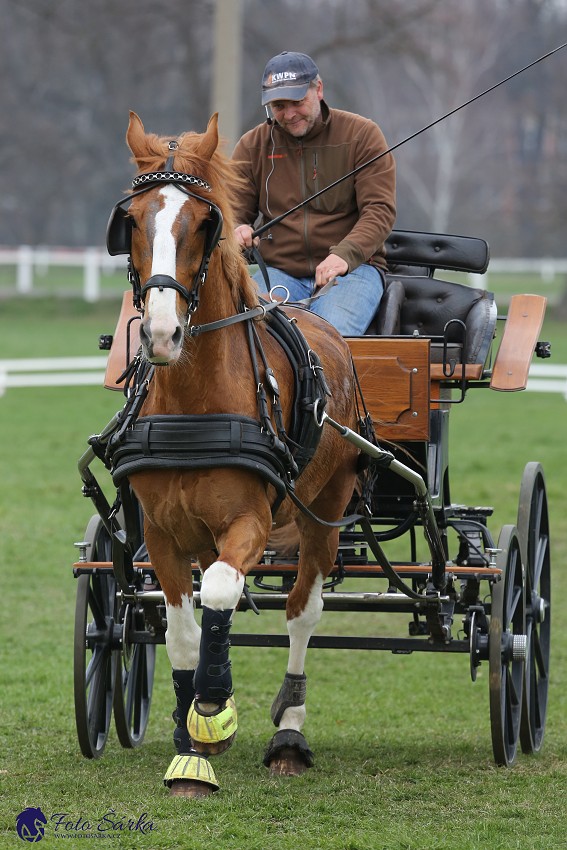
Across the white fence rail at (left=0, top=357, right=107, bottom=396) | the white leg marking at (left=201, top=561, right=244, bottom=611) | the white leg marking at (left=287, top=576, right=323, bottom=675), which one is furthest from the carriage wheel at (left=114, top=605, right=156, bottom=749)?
the white fence rail at (left=0, top=357, right=107, bottom=396)

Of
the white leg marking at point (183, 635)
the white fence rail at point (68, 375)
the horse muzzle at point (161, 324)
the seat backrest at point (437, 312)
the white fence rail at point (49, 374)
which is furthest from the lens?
the white fence rail at point (49, 374)

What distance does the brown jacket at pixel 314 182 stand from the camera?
218 inches

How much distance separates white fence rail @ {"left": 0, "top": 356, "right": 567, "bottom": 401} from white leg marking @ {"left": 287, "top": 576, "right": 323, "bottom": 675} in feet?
38.7

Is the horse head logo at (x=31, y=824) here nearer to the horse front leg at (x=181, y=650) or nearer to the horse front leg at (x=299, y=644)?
the horse front leg at (x=181, y=650)

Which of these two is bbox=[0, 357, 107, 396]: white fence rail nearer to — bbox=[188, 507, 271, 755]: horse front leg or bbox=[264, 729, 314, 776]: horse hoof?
bbox=[264, 729, 314, 776]: horse hoof

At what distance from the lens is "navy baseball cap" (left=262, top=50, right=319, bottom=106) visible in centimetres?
530

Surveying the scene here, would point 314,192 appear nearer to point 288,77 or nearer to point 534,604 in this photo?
point 288,77

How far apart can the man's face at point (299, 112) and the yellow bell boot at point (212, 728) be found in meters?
2.39

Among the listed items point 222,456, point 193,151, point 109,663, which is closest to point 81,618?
point 109,663

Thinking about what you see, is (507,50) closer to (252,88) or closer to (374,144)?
(252,88)

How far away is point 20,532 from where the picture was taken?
10.4 metres

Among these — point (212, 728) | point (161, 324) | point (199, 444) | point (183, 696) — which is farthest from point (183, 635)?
point (161, 324)

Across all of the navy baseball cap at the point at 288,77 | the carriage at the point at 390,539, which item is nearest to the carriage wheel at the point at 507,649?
the carriage at the point at 390,539

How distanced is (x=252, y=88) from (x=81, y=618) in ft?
104
